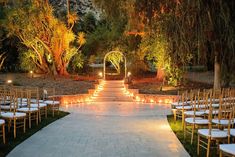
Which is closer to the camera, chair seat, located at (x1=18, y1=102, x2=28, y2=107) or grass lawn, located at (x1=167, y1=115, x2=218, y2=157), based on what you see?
grass lawn, located at (x1=167, y1=115, x2=218, y2=157)

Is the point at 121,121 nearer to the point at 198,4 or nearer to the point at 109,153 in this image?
the point at 109,153

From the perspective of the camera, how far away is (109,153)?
6418mm

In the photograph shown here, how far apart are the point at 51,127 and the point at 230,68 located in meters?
5.15

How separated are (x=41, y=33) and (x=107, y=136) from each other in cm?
1201

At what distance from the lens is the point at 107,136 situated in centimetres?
792

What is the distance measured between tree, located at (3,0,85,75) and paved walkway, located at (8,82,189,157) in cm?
742

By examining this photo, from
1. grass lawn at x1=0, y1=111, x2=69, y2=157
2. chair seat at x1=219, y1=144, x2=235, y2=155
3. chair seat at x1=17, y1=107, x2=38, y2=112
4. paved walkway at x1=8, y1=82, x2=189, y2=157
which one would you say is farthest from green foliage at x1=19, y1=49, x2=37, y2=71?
chair seat at x1=219, y1=144, x2=235, y2=155

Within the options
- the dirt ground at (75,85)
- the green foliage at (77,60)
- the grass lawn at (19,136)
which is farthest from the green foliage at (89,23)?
the grass lawn at (19,136)

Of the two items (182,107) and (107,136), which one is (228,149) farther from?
(182,107)

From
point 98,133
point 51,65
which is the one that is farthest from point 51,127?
point 51,65

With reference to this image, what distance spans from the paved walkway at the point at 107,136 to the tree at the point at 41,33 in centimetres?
742

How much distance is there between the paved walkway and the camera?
6.47 meters

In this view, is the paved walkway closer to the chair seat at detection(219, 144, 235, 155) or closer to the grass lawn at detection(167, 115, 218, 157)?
the grass lawn at detection(167, 115, 218, 157)

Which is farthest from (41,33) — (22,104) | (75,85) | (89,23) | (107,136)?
(107,136)
